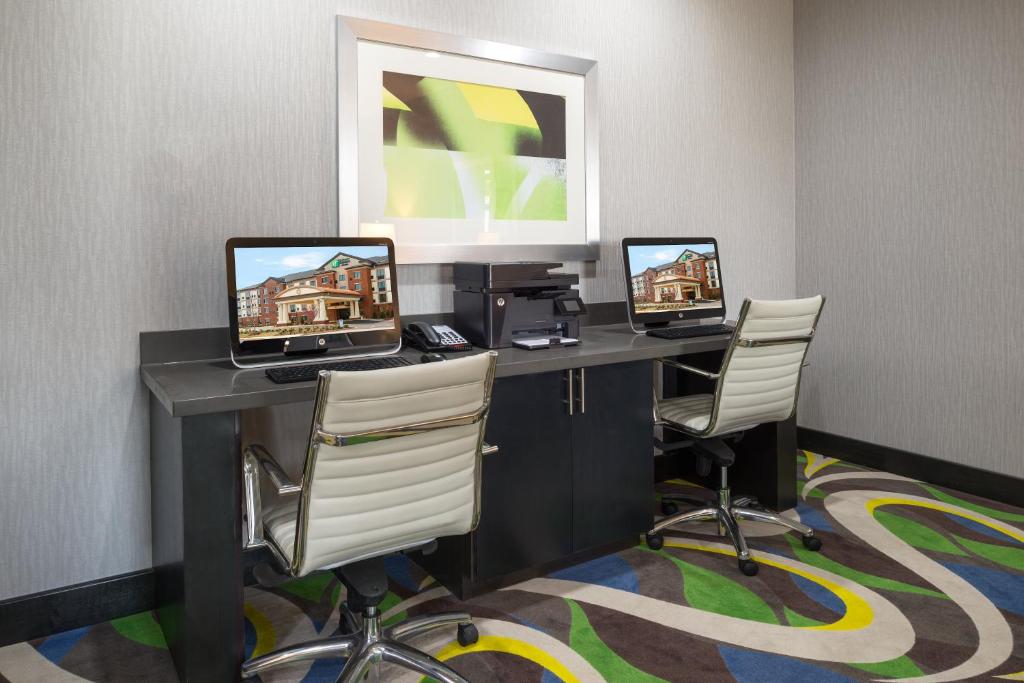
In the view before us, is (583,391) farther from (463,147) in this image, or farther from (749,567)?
(463,147)

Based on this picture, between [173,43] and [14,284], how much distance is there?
2.70 feet

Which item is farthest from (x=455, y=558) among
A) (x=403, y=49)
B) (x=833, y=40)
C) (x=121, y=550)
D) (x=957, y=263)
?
(x=833, y=40)

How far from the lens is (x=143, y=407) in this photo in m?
2.18

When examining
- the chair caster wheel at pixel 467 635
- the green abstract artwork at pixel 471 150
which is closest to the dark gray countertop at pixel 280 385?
the green abstract artwork at pixel 471 150

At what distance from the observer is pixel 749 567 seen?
237cm

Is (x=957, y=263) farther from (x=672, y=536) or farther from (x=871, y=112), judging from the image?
(x=672, y=536)

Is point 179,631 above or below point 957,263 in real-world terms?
below

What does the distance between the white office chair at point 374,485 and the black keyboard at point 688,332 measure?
1.17 m

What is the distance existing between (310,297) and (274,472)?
2.26ft

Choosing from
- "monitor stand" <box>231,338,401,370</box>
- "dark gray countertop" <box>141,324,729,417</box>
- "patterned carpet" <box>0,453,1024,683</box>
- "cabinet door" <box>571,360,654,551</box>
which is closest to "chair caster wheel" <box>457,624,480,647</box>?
"patterned carpet" <box>0,453,1024,683</box>

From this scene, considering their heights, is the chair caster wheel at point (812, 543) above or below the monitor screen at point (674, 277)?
below

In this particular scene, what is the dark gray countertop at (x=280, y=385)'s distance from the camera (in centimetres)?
173

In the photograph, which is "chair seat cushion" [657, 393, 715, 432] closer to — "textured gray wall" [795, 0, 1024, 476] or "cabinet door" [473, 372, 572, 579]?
"cabinet door" [473, 372, 572, 579]

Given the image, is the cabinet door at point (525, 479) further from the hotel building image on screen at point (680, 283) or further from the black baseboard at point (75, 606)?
the black baseboard at point (75, 606)
